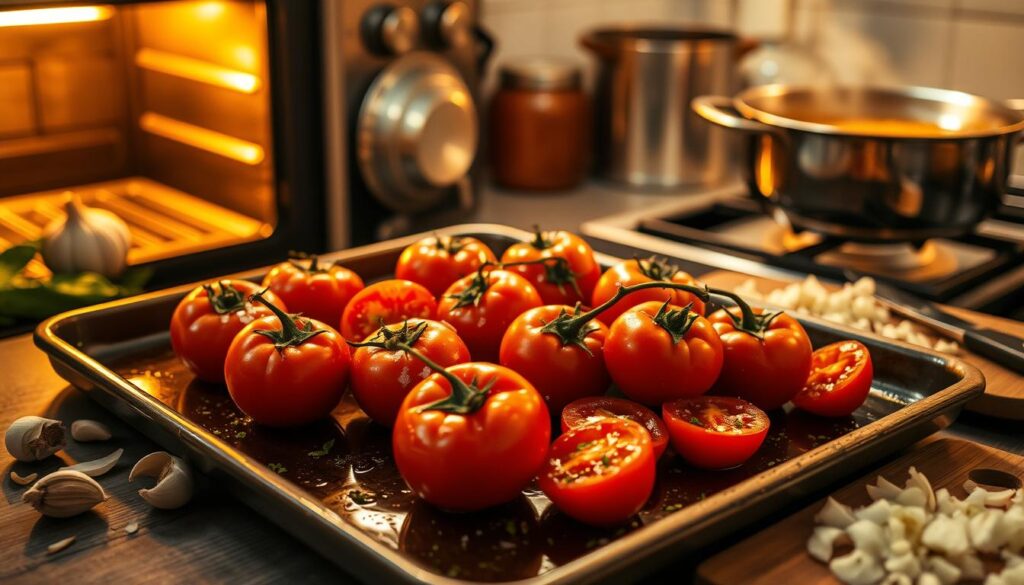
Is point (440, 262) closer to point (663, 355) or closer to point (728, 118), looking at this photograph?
point (663, 355)

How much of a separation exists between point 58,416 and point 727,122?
683 millimetres

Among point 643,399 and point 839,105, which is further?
point 839,105

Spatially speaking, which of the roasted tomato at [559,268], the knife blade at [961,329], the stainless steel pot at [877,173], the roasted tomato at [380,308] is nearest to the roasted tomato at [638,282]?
the roasted tomato at [559,268]

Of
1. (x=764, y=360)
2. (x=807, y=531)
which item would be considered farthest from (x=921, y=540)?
(x=764, y=360)

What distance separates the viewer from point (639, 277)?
83cm

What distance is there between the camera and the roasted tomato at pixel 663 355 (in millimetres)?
702

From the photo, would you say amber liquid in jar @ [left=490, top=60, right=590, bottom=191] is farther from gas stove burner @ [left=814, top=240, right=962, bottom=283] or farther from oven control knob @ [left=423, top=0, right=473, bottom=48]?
gas stove burner @ [left=814, top=240, right=962, bottom=283]

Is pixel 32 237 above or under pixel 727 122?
under

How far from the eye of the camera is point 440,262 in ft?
2.95

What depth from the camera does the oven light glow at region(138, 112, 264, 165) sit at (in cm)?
133

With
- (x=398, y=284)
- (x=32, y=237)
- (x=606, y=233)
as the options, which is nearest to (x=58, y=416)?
(x=398, y=284)

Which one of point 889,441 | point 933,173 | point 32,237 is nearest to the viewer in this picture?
point 889,441

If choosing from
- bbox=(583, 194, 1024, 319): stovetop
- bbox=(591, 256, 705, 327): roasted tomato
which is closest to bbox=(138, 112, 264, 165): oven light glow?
bbox=(583, 194, 1024, 319): stovetop

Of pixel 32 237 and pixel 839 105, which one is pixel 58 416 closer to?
pixel 32 237
